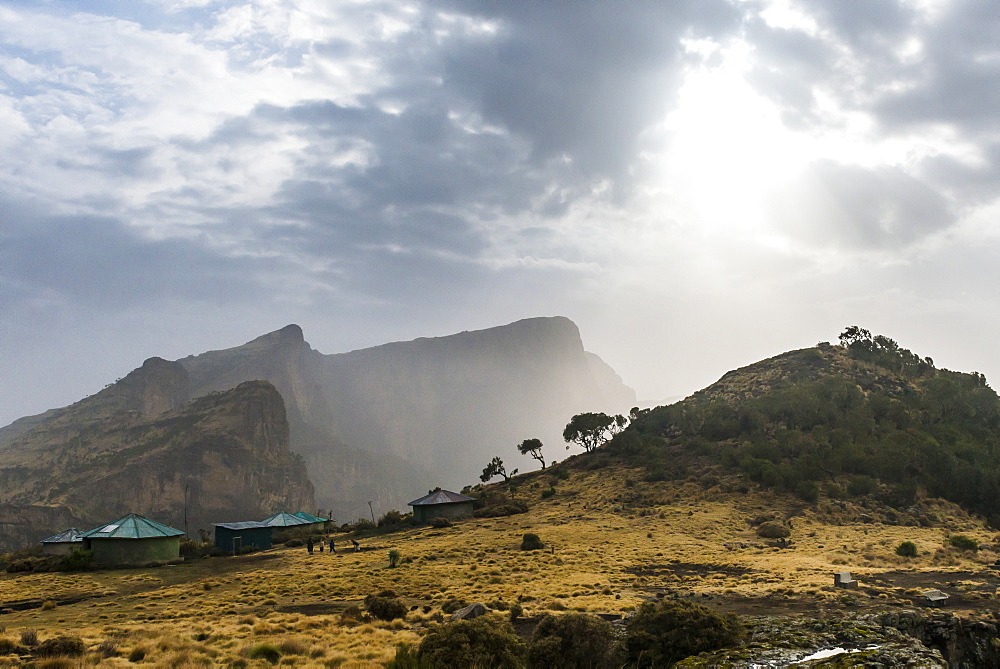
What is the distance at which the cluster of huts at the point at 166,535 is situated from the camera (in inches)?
1801

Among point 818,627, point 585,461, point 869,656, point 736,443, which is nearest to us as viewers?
point 869,656

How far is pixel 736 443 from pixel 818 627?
6507cm

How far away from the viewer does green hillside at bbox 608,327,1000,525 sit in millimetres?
54844

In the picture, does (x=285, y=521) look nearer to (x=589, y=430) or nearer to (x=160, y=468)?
(x=589, y=430)

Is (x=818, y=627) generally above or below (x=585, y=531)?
above

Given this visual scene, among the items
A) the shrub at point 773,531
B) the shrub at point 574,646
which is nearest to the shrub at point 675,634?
the shrub at point 574,646

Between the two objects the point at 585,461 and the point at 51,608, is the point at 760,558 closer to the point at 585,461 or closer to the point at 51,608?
the point at 51,608

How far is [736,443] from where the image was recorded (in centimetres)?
7062

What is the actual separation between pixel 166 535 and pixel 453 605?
36525mm

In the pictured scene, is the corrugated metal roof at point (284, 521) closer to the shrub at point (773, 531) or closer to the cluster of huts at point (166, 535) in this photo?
the cluster of huts at point (166, 535)

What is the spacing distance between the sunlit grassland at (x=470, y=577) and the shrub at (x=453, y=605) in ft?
1.32

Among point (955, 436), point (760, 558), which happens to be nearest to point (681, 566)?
point (760, 558)

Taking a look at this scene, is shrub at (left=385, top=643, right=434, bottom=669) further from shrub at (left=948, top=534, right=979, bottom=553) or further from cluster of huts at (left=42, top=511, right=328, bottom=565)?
cluster of huts at (left=42, top=511, right=328, bottom=565)

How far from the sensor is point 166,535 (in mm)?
48438
